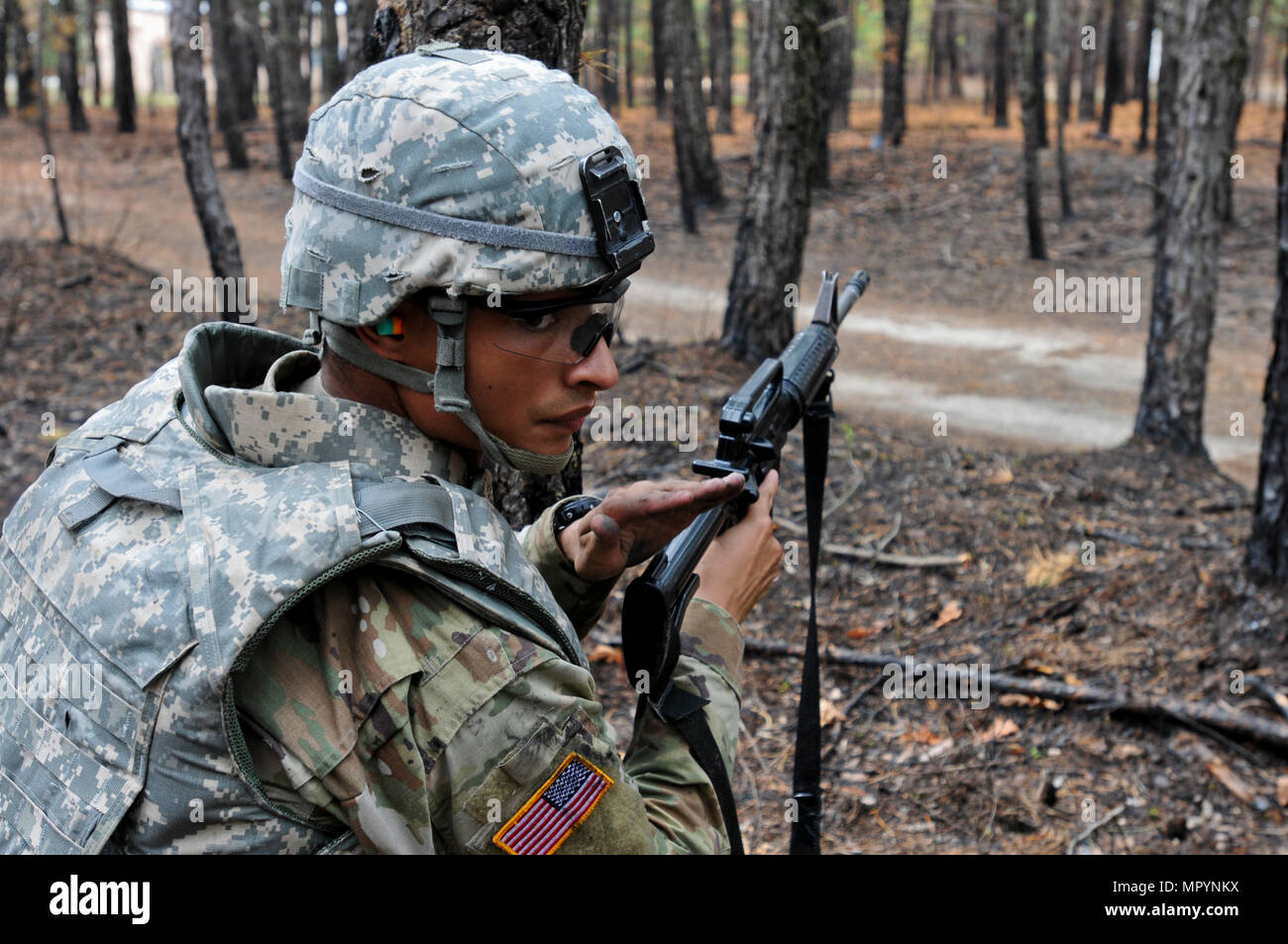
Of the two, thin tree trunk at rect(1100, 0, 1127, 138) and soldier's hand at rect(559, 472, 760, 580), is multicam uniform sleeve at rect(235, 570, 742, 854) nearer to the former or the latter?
soldier's hand at rect(559, 472, 760, 580)

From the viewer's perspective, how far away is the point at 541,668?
1.71m

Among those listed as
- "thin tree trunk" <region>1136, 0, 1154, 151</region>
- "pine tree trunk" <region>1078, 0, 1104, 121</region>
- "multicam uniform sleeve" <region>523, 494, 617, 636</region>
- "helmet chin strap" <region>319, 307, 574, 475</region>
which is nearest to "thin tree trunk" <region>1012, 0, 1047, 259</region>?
"thin tree trunk" <region>1136, 0, 1154, 151</region>

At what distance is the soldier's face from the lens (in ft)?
6.11

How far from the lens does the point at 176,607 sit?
5.30 feet

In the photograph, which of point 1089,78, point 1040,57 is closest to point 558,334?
point 1040,57

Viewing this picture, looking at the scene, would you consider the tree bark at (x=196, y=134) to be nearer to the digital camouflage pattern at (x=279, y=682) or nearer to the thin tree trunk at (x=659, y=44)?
the digital camouflage pattern at (x=279, y=682)

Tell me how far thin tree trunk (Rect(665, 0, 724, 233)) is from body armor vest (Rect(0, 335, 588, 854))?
15168 millimetres

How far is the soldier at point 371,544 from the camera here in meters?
1.63

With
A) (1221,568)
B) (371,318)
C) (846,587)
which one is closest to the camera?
(371,318)

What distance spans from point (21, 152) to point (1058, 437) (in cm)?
2553

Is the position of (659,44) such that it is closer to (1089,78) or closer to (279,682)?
(1089,78)

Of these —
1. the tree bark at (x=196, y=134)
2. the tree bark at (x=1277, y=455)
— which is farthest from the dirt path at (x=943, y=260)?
the tree bark at (x=1277, y=455)

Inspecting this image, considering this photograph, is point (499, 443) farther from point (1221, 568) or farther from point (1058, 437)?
point (1058, 437)
